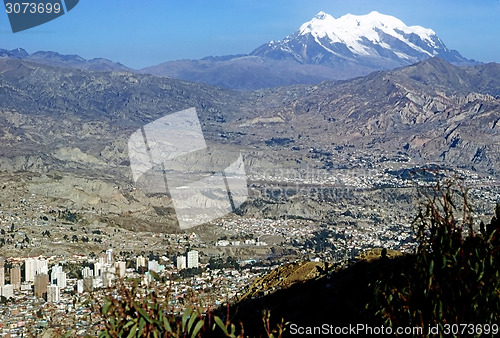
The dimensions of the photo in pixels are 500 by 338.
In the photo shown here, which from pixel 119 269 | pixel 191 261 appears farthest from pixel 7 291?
pixel 119 269

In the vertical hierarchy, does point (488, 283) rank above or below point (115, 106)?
below

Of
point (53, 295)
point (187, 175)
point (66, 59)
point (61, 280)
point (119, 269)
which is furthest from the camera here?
point (66, 59)

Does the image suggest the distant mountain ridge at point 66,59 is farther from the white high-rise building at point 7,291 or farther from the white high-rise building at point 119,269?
the white high-rise building at point 119,269

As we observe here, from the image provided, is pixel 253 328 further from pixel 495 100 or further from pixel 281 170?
pixel 495 100

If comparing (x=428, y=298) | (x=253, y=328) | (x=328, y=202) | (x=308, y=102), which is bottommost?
(x=328, y=202)

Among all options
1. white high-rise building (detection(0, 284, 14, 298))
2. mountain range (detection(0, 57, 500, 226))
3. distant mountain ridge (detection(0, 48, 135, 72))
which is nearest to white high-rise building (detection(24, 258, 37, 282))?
white high-rise building (detection(0, 284, 14, 298))

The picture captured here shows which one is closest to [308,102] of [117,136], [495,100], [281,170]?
[495,100]

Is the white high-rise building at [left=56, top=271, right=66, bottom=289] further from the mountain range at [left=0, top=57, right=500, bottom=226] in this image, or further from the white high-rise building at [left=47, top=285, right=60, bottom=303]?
the mountain range at [left=0, top=57, right=500, bottom=226]

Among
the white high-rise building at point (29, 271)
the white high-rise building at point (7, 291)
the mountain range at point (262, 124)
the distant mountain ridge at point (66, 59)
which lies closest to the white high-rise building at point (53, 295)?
the white high-rise building at point (7, 291)

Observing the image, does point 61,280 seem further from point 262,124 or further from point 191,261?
point 262,124
